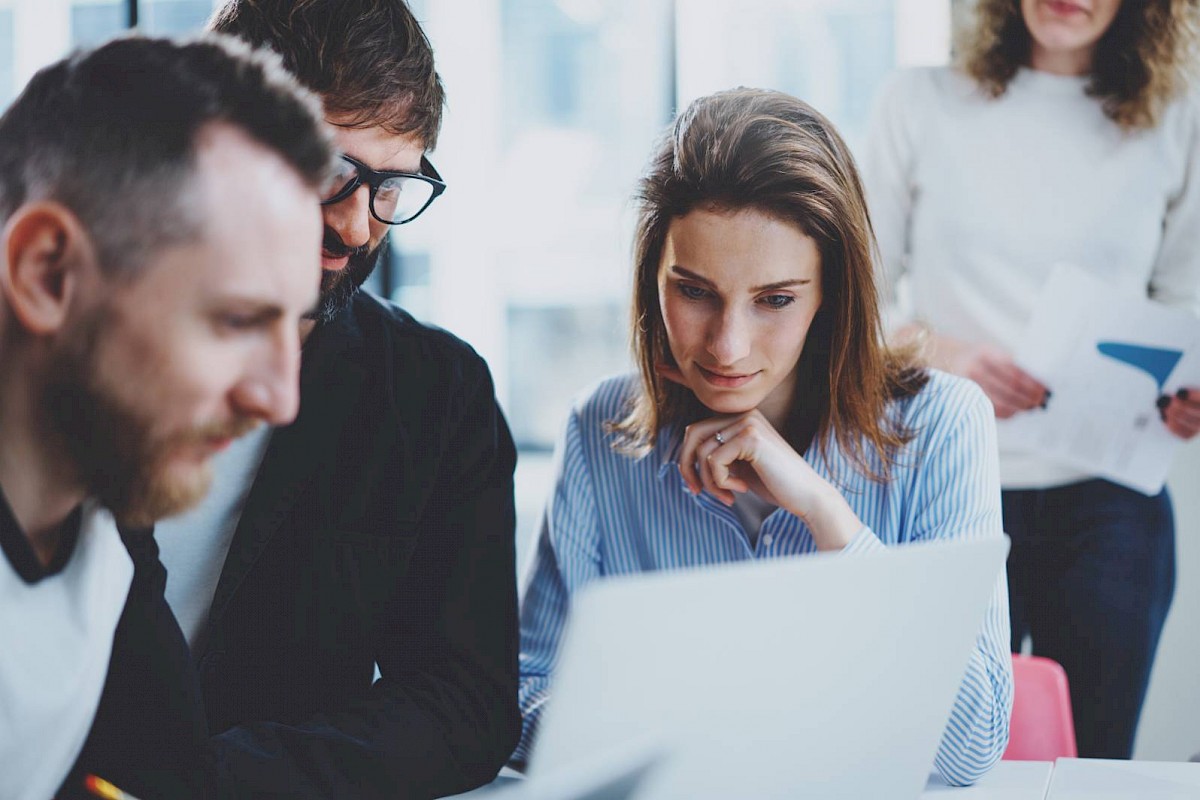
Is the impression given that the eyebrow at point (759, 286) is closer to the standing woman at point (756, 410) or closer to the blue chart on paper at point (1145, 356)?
the standing woman at point (756, 410)

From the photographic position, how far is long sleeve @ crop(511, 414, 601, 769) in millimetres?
1560

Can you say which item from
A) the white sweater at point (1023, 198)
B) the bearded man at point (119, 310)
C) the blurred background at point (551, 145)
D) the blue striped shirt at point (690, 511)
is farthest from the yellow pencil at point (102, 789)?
the blurred background at point (551, 145)

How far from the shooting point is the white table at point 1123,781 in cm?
115

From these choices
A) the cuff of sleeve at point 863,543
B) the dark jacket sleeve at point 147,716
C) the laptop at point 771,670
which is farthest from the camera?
the cuff of sleeve at point 863,543

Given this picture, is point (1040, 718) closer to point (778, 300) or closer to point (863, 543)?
point (863, 543)

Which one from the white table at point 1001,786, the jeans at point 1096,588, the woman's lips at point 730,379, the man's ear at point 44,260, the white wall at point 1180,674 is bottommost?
the white wall at point 1180,674

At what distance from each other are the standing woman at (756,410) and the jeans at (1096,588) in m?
0.58

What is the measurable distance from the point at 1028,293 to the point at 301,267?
1.60 meters

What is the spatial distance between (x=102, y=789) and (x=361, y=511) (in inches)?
20.2

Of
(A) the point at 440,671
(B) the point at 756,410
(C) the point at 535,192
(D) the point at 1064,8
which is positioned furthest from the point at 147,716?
(C) the point at 535,192

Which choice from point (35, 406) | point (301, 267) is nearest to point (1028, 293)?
point (301, 267)

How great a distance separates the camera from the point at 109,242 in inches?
32.4

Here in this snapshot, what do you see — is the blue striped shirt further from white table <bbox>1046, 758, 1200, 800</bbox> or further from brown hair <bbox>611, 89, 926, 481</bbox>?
white table <bbox>1046, 758, 1200, 800</bbox>

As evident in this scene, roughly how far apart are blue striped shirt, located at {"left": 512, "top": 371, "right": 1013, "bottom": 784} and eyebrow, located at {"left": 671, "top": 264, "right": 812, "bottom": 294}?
228 millimetres
